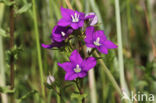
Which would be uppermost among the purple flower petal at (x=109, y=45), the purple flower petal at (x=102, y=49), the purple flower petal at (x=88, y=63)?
the purple flower petal at (x=109, y=45)

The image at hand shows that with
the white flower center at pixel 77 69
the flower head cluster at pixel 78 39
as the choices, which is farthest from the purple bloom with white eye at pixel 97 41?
the white flower center at pixel 77 69

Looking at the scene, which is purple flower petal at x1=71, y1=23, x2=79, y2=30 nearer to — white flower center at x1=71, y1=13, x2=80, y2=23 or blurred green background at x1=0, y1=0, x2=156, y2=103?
white flower center at x1=71, y1=13, x2=80, y2=23

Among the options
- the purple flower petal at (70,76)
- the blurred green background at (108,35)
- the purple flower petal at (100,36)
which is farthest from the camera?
the blurred green background at (108,35)

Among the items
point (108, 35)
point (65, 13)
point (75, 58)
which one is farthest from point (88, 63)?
point (108, 35)

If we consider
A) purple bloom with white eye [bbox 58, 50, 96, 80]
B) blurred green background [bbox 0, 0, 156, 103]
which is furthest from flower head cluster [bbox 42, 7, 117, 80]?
blurred green background [bbox 0, 0, 156, 103]

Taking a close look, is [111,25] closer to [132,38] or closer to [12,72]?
[132,38]

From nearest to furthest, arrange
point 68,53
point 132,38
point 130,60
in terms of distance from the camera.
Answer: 1. point 68,53
2. point 130,60
3. point 132,38

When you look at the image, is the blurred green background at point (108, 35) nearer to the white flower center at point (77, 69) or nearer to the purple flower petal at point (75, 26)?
the white flower center at point (77, 69)

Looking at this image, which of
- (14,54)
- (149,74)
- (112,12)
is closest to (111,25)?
(112,12)
